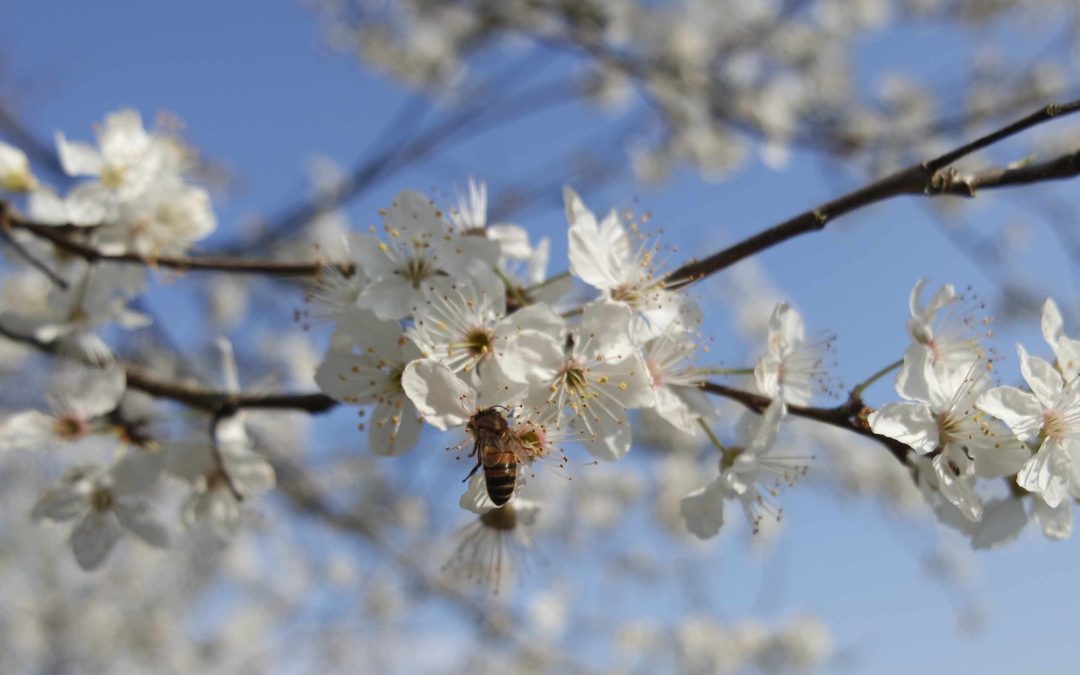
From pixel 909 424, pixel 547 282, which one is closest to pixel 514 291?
pixel 547 282

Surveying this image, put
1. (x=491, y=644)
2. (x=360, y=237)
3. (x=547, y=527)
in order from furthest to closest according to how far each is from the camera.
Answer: (x=547, y=527), (x=491, y=644), (x=360, y=237)

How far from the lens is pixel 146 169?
5.92 ft

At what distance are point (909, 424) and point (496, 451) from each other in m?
0.58

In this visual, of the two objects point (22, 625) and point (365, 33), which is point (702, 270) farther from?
point (22, 625)

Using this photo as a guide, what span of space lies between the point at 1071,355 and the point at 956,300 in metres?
0.21

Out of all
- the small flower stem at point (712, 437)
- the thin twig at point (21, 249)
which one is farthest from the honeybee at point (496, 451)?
the thin twig at point (21, 249)

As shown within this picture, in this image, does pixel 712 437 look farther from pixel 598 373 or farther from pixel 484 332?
pixel 484 332

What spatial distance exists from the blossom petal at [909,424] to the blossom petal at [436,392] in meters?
0.57

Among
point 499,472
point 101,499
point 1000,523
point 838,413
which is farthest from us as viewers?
point 101,499

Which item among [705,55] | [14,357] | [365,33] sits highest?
[365,33]

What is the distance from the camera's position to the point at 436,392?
107cm

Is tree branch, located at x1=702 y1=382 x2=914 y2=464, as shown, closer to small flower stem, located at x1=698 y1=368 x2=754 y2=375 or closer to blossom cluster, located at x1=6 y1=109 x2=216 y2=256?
small flower stem, located at x1=698 y1=368 x2=754 y2=375

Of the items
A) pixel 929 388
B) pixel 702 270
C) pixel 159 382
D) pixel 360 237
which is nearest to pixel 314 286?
pixel 360 237

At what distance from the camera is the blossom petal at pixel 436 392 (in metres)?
1.06
